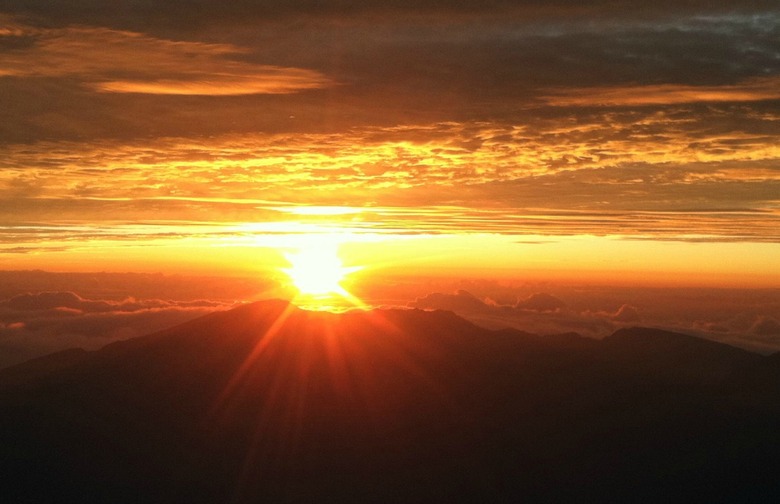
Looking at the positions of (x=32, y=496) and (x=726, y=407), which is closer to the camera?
(x=32, y=496)

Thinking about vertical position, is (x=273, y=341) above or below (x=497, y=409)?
above

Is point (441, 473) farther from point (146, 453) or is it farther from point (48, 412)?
point (48, 412)

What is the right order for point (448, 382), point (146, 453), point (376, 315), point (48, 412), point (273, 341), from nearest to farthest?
point (146, 453), point (48, 412), point (448, 382), point (273, 341), point (376, 315)

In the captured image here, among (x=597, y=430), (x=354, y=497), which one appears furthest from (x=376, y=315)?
(x=354, y=497)

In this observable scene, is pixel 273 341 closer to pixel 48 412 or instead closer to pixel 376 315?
pixel 376 315

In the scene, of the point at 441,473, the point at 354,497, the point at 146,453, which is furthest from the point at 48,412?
the point at 441,473

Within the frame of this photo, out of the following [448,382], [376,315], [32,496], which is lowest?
[32,496]

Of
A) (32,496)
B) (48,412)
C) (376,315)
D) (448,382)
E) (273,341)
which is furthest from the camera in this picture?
(376,315)
